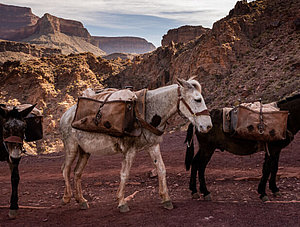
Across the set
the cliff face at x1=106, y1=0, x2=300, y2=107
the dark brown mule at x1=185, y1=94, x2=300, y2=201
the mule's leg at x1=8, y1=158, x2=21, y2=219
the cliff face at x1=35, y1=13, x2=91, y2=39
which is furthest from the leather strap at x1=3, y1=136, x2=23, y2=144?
the cliff face at x1=35, y1=13, x2=91, y2=39

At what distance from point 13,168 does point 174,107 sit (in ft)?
11.2

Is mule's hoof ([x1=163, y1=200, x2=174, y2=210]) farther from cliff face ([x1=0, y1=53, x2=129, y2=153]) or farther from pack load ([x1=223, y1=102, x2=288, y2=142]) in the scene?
cliff face ([x1=0, y1=53, x2=129, y2=153])

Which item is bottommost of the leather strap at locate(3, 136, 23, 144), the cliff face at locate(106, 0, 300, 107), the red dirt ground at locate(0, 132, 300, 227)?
the red dirt ground at locate(0, 132, 300, 227)

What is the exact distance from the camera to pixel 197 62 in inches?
1367

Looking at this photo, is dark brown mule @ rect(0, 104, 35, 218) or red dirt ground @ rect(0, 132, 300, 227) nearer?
red dirt ground @ rect(0, 132, 300, 227)

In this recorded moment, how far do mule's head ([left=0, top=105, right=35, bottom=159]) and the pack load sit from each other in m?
4.28

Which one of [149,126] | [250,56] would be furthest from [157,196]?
[250,56]

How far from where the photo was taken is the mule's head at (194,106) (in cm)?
455

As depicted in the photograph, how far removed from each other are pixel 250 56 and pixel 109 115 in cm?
3058

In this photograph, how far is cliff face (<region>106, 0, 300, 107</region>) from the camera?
85.3ft

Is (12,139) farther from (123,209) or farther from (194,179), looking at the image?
(194,179)

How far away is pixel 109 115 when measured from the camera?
4.78 m

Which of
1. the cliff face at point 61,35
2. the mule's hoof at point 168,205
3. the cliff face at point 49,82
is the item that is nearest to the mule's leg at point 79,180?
the mule's hoof at point 168,205

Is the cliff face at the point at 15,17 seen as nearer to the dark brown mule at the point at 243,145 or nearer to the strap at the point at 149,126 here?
the dark brown mule at the point at 243,145
